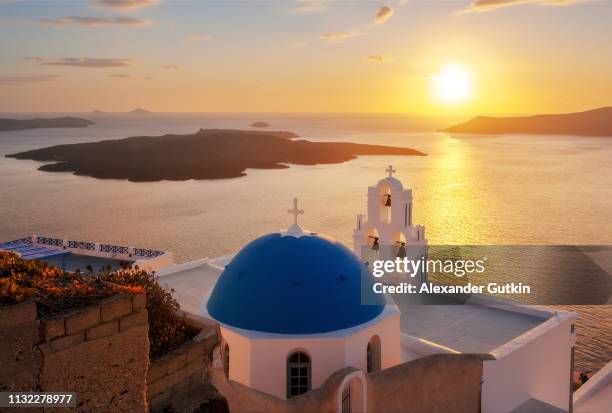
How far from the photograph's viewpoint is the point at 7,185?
6819cm

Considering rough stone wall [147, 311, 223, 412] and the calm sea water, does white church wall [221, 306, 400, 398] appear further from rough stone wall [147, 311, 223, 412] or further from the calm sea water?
the calm sea water

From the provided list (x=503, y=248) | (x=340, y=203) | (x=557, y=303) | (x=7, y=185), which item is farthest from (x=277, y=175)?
(x=557, y=303)

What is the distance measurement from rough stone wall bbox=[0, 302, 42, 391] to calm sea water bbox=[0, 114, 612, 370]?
23.0 m

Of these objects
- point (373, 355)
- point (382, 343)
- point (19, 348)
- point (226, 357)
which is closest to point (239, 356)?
point (226, 357)

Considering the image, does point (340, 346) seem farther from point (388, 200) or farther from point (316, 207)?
point (316, 207)

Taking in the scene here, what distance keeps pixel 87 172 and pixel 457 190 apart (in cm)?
5294

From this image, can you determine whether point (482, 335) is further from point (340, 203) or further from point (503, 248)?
point (340, 203)

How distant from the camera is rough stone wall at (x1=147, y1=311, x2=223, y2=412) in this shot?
481 cm

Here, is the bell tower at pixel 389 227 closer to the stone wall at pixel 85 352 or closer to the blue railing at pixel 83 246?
the stone wall at pixel 85 352

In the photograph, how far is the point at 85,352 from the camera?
3.78m

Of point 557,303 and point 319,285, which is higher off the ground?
point 319,285

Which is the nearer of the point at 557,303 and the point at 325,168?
the point at 557,303

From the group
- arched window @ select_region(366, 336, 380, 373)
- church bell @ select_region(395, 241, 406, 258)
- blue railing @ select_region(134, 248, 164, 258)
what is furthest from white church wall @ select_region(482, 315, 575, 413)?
blue railing @ select_region(134, 248, 164, 258)

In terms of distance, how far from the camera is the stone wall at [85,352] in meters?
3.39
